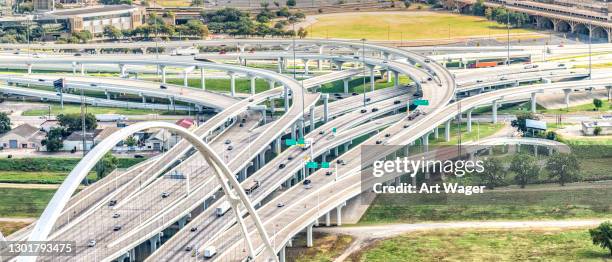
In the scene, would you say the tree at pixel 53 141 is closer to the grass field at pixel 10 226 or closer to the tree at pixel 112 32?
the grass field at pixel 10 226

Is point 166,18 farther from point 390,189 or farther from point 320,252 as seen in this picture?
point 320,252

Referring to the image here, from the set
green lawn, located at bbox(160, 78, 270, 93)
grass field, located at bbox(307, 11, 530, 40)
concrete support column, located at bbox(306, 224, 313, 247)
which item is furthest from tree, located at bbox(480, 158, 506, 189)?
grass field, located at bbox(307, 11, 530, 40)

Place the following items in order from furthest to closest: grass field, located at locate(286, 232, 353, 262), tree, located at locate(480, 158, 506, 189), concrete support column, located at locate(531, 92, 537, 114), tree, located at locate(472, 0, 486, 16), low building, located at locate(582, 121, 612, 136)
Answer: tree, located at locate(472, 0, 486, 16)
concrete support column, located at locate(531, 92, 537, 114)
low building, located at locate(582, 121, 612, 136)
tree, located at locate(480, 158, 506, 189)
grass field, located at locate(286, 232, 353, 262)

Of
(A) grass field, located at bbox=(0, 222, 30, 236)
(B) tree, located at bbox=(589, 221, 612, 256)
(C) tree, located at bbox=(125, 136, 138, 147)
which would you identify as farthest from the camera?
(C) tree, located at bbox=(125, 136, 138, 147)

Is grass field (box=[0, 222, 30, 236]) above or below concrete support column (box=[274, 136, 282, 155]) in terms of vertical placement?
below

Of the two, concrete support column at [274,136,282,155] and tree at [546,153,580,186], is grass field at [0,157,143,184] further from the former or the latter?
tree at [546,153,580,186]

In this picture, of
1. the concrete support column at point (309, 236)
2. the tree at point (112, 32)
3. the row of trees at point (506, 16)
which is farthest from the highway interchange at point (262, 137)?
the row of trees at point (506, 16)
